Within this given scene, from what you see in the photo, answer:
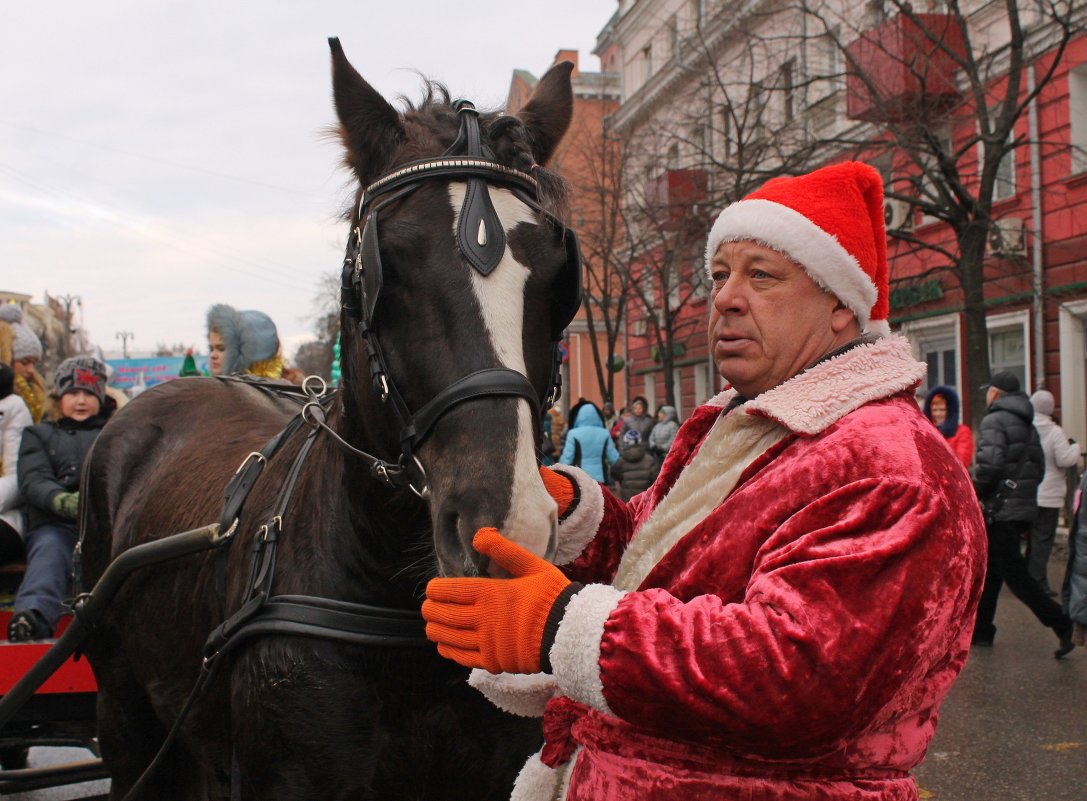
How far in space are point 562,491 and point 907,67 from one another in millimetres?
10978

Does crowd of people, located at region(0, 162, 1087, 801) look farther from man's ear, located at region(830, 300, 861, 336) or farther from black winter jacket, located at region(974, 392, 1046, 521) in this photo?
black winter jacket, located at region(974, 392, 1046, 521)

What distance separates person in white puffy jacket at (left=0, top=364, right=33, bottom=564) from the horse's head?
9.90 ft

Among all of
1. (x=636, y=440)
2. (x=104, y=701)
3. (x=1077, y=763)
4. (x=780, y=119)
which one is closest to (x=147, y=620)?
(x=104, y=701)

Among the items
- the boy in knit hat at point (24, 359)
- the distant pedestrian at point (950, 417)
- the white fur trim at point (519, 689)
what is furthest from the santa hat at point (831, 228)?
the distant pedestrian at point (950, 417)

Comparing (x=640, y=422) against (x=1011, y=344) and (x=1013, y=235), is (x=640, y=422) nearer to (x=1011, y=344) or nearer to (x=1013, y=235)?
(x=1011, y=344)

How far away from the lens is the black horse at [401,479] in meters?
1.87

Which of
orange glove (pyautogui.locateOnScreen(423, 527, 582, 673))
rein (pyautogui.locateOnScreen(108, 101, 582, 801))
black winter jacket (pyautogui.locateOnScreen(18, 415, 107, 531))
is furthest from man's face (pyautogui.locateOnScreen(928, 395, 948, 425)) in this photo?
orange glove (pyautogui.locateOnScreen(423, 527, 582, 673))

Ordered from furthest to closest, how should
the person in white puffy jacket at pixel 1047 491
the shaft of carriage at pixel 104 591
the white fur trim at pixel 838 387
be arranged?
the person in white puffy jacket at pixel 1047 491
the shaft of carriage at pixel 104 591
the white fur trim at pixel 838 387

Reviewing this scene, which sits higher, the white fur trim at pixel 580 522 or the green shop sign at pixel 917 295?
the green shop sign at pixel 917 295

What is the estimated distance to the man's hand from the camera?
14.4ft

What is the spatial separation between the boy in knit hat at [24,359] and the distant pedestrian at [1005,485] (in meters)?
6.52

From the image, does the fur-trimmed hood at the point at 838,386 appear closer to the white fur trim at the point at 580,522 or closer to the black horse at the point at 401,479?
the black horse at the point at 401,479

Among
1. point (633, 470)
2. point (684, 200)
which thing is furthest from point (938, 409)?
point (684, 200)

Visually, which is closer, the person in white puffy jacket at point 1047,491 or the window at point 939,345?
the person in white puffy jacket at point 1047,491
